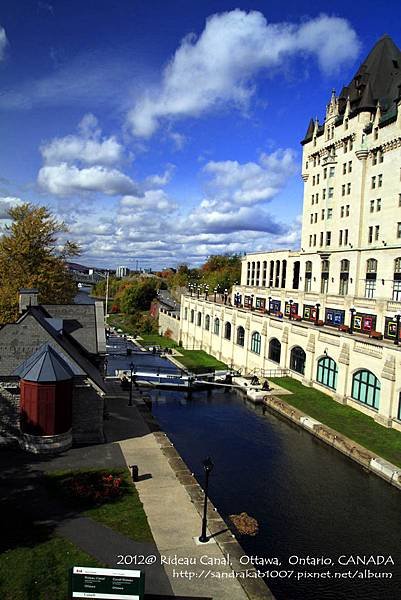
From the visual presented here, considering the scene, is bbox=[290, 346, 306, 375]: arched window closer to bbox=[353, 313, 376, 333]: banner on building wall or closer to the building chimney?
bbox=[353, 313, 376, 333]: banner on building wall

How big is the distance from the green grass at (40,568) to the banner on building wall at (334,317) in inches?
1602

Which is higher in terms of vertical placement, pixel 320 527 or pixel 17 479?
pixel 17 479

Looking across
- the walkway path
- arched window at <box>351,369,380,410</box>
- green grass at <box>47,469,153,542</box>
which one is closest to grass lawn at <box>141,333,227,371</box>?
arched window at <box>351,369,380,410</box>

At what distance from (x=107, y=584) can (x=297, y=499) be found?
13.3 metres

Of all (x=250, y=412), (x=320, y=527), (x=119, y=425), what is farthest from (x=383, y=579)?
(x=250, y=412)

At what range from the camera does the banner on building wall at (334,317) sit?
1967 inches

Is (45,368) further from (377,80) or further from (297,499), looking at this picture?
(377,80)

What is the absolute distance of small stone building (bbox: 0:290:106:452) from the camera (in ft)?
72.7

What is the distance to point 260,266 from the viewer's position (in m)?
85.6

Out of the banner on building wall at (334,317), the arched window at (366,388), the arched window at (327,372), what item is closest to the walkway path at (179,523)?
the arched window at (366,388)

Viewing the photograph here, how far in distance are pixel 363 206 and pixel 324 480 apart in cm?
4140

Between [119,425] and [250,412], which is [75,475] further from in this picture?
[250,412]

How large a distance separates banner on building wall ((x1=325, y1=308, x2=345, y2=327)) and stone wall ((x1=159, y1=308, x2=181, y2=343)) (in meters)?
39.7

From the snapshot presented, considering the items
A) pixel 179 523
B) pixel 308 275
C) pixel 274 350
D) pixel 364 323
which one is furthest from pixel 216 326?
pixel 179 523
